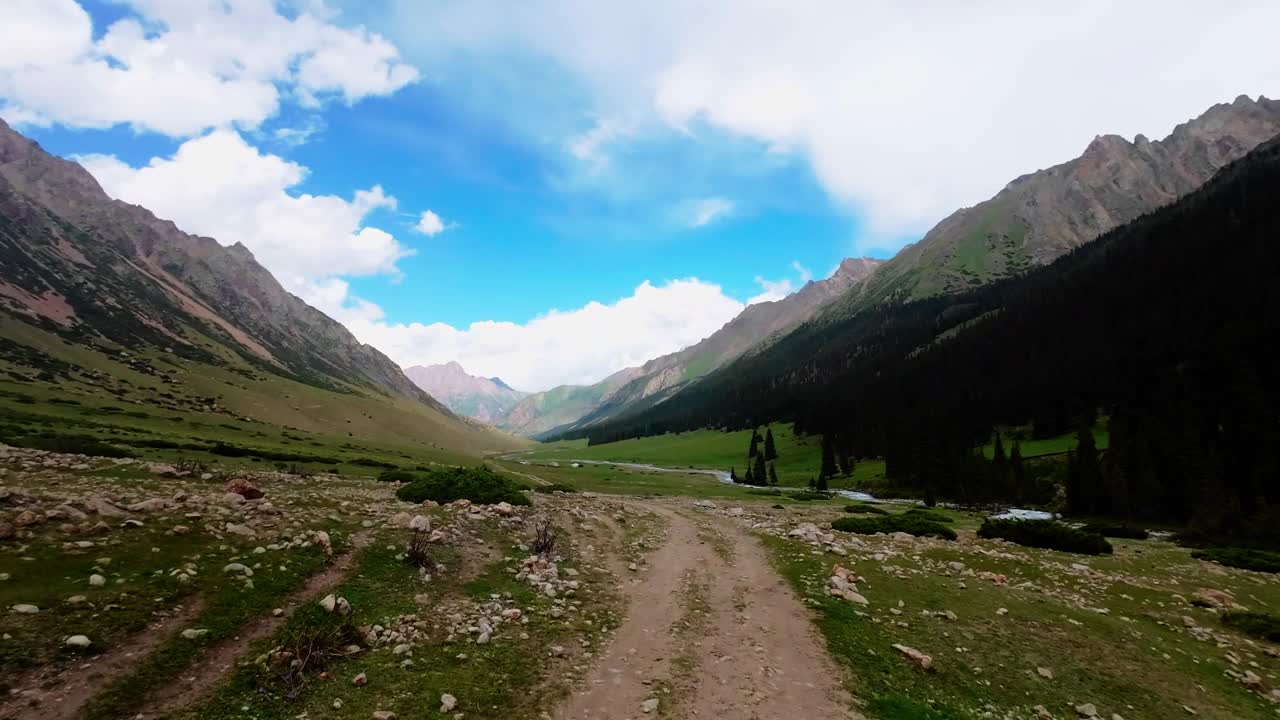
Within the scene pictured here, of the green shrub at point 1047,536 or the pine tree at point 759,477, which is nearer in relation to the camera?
the green shrub at point 1047,536

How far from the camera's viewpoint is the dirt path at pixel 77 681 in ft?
25.7

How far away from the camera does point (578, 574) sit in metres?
19.3

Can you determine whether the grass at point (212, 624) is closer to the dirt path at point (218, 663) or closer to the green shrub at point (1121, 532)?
the dirt path at point (218, 663)

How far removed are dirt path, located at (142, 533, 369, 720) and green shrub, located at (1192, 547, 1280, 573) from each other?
41505 millimetres

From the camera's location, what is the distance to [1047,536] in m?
30.3

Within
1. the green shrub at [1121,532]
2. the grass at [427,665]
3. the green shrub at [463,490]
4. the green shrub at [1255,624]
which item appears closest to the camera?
the grass at [427,665]

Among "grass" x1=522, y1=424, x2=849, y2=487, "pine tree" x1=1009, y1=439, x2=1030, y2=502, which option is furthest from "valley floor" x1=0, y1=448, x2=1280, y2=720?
"grass" x1=522, y1=424, x2=849, y2=487

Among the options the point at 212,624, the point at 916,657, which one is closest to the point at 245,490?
the point at 212,624

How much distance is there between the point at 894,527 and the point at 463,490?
85.0 ft

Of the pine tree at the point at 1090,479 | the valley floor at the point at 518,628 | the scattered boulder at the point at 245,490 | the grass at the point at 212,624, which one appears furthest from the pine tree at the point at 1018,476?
the scattered boulder at the point at 245,490

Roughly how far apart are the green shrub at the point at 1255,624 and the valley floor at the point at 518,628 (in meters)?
0.55

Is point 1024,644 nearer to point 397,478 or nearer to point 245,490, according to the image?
point 245,490

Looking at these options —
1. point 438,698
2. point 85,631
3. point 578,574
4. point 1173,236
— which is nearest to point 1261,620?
point 578,574

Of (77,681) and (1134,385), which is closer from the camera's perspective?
(77,681)
